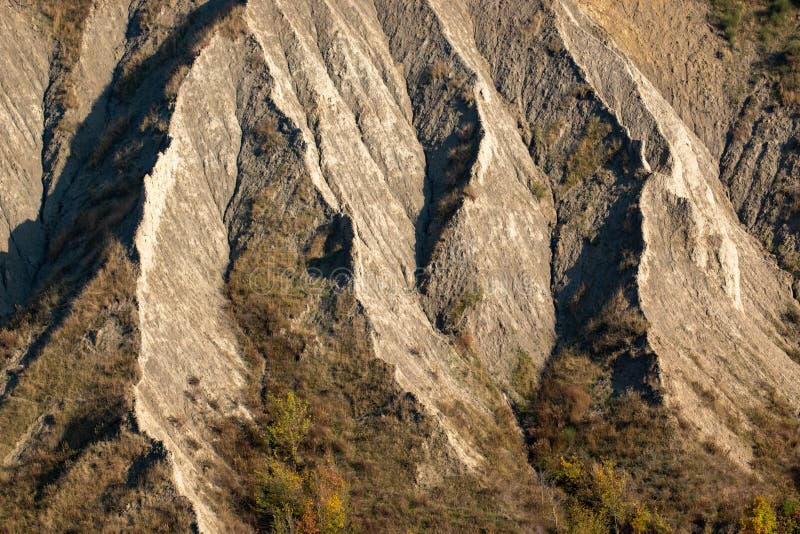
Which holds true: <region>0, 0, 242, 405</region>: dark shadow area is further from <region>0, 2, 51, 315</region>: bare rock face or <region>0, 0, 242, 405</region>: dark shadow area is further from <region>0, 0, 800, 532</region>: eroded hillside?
<region>0, 2, 51, 315</region>: bare rock face

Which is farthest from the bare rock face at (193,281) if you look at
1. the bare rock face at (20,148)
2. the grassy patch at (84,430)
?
the bare rock face at (20,148)

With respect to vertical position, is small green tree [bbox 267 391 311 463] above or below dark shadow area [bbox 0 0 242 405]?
below

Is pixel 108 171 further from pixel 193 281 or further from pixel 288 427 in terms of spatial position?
pixel 288 427

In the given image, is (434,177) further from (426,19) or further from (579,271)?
(426,19)

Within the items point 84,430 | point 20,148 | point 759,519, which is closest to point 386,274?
point 84,430

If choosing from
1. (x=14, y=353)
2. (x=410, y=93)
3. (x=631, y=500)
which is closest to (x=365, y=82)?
(x=410, y=93)

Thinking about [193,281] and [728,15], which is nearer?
[193,281]

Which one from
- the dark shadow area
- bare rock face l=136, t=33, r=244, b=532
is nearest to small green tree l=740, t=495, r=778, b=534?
bare rock face l=136, t=33, r=244, b=532
